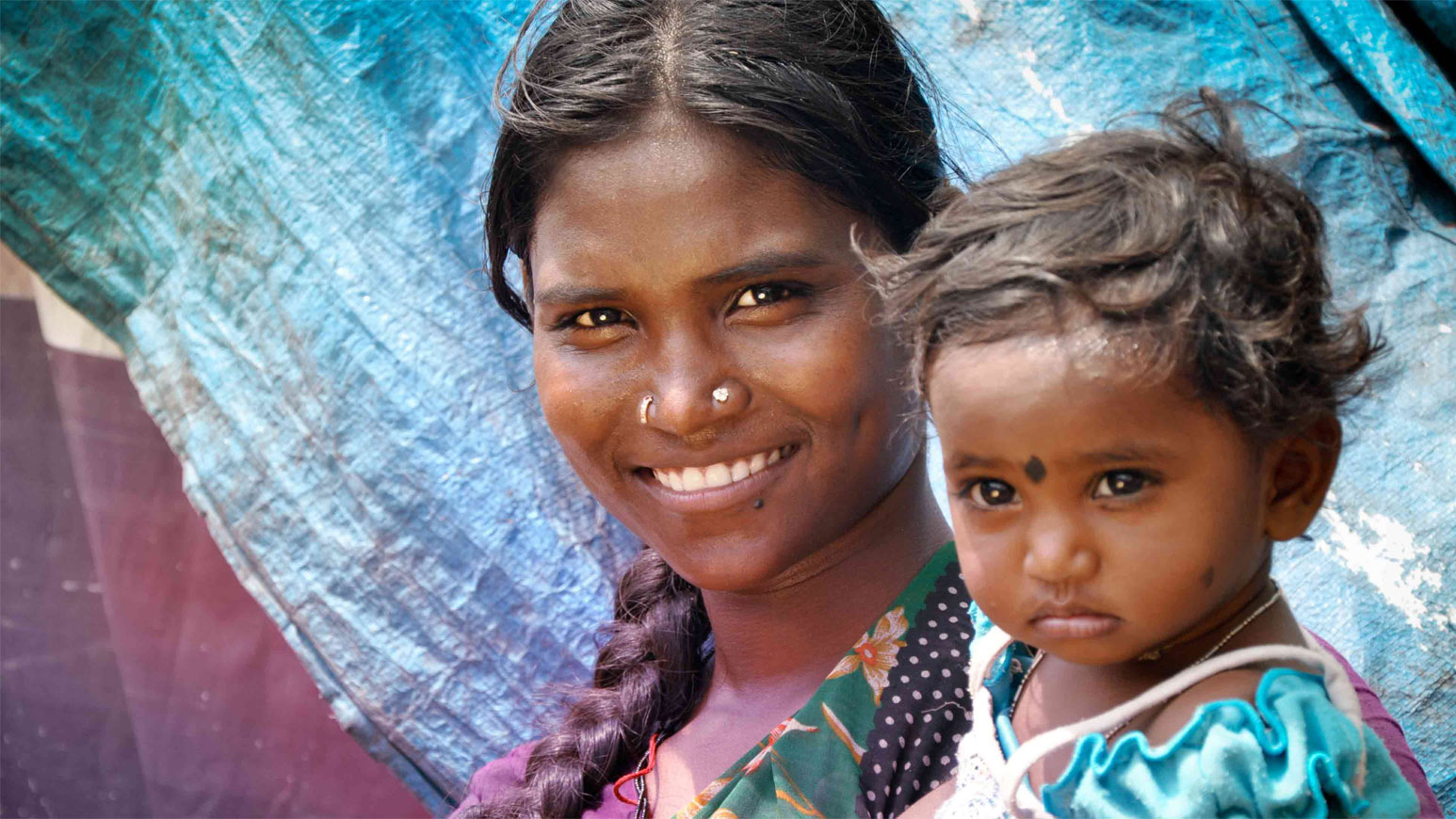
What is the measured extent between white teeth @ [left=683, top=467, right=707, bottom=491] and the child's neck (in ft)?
1.47

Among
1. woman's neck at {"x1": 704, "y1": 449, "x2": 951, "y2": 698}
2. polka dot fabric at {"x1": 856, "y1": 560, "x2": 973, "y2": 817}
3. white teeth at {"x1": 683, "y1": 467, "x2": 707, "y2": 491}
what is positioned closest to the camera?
polka dot fabric at {"x1": 856, "y1": 560, "x2": 973, "y2": 817}

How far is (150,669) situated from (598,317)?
185cm

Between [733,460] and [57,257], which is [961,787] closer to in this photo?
[733,460]

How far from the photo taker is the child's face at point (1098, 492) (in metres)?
1.00

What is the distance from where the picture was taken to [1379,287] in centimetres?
192

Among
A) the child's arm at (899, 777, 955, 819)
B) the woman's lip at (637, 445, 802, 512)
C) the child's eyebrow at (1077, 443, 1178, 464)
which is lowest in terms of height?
the child's arm at (899, 777, 955, 819)

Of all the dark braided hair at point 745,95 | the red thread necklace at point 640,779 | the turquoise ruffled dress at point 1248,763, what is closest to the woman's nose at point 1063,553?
the turquoise ruffled dress at point 1248,763

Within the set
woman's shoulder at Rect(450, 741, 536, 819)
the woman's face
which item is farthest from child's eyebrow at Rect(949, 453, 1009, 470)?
woman's shoulder at Rect(450, 741, 536, 819)

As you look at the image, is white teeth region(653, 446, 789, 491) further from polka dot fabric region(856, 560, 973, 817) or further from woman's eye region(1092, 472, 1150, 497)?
woman's eye region(1092, 472, 1150, 497)

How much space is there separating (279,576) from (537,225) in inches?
47.8

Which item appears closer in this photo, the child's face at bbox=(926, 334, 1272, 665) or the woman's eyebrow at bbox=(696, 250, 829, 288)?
the child's face at bbox=(926, 334, 1272, 665)

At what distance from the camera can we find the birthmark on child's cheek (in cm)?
103

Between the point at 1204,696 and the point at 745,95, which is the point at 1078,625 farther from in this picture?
the point at 745,95

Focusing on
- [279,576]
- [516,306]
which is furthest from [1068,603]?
[279,576]
